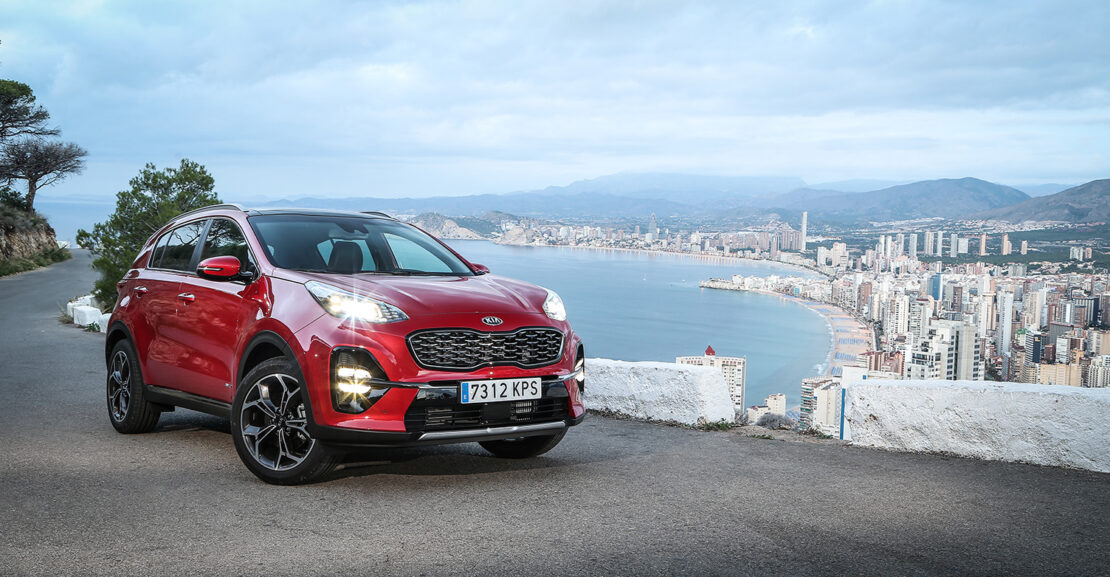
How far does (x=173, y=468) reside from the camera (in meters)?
5.54

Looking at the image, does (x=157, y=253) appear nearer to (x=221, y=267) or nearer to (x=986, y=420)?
(x=221, y=267)

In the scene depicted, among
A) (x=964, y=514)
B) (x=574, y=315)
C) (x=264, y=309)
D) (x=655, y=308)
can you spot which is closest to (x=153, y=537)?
(x=264, y=309)

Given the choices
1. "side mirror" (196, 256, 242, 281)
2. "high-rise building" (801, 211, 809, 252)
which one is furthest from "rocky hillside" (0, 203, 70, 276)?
"high-rise building" (801, 211, 809, 252)

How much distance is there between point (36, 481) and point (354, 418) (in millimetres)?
2128

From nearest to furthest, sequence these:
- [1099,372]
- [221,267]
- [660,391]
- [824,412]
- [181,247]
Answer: [221,267], [181,247], [660,391], [824,412], [1099,372]

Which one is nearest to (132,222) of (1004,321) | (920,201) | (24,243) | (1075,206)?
(1004,321)

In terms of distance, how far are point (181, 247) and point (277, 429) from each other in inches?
87.4

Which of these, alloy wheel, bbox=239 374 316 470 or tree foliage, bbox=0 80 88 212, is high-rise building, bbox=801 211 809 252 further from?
alloy wheel, bbox=239 374 316 470

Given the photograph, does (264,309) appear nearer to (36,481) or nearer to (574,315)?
(36,481)

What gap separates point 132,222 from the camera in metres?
21.6

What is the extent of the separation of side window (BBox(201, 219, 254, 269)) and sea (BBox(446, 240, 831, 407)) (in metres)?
17.3

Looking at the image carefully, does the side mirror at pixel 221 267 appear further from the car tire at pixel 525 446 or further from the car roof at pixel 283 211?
the car tire at pixel 525 446

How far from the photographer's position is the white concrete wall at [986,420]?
573 centimetres

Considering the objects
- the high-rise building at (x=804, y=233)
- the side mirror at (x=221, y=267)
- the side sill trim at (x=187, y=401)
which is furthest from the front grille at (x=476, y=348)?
the high-rise building at (x=804, y=233)
